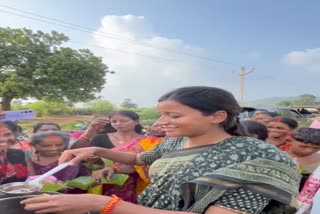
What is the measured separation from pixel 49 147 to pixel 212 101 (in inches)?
53.8

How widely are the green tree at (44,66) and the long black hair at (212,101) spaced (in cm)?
1472

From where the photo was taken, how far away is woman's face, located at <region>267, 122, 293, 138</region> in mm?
3027

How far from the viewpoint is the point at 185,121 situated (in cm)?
107

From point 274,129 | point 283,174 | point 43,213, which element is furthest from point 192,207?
point 274,129

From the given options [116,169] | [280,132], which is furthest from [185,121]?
[280,132]

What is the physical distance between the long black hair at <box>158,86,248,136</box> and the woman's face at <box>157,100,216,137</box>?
0.02m

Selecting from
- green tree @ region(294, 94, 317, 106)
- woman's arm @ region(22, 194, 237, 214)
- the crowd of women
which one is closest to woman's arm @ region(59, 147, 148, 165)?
the crowd of women

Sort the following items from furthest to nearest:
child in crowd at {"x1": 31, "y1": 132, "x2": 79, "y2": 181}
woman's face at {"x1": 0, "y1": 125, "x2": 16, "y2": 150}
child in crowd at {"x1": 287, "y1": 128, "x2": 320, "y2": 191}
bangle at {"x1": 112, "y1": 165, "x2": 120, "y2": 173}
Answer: child in crowd at {"x1": 287, "y1": 128, "x2": 320, "y2": 191} → child in crowd at {"x1": 31, "y1": 132, "x2": 79, "y2": 181} → woman's face at {"x1": 0, "y1": 125, "x2": 16, "y2": 150} → bangle at {"x1": 112, "y1": 165, "x2": 120, "y2": 173}

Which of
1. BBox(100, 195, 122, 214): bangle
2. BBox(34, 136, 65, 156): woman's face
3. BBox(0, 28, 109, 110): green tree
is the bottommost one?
BBox(34, 136, 65, 156): woman's face

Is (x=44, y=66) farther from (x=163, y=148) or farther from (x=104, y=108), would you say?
(x=163, y=148)

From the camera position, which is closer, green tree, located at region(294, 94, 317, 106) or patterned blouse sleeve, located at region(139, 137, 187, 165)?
patterned blouse sleeve, located at region(139, 137, 187, 165)

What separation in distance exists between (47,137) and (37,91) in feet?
45.5

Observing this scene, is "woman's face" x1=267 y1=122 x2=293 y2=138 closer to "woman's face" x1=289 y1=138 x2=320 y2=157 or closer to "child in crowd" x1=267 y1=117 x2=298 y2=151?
"child in crowd" x1=267 y1=117 x2=298 y2=151

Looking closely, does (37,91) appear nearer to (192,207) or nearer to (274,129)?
(274,129)
